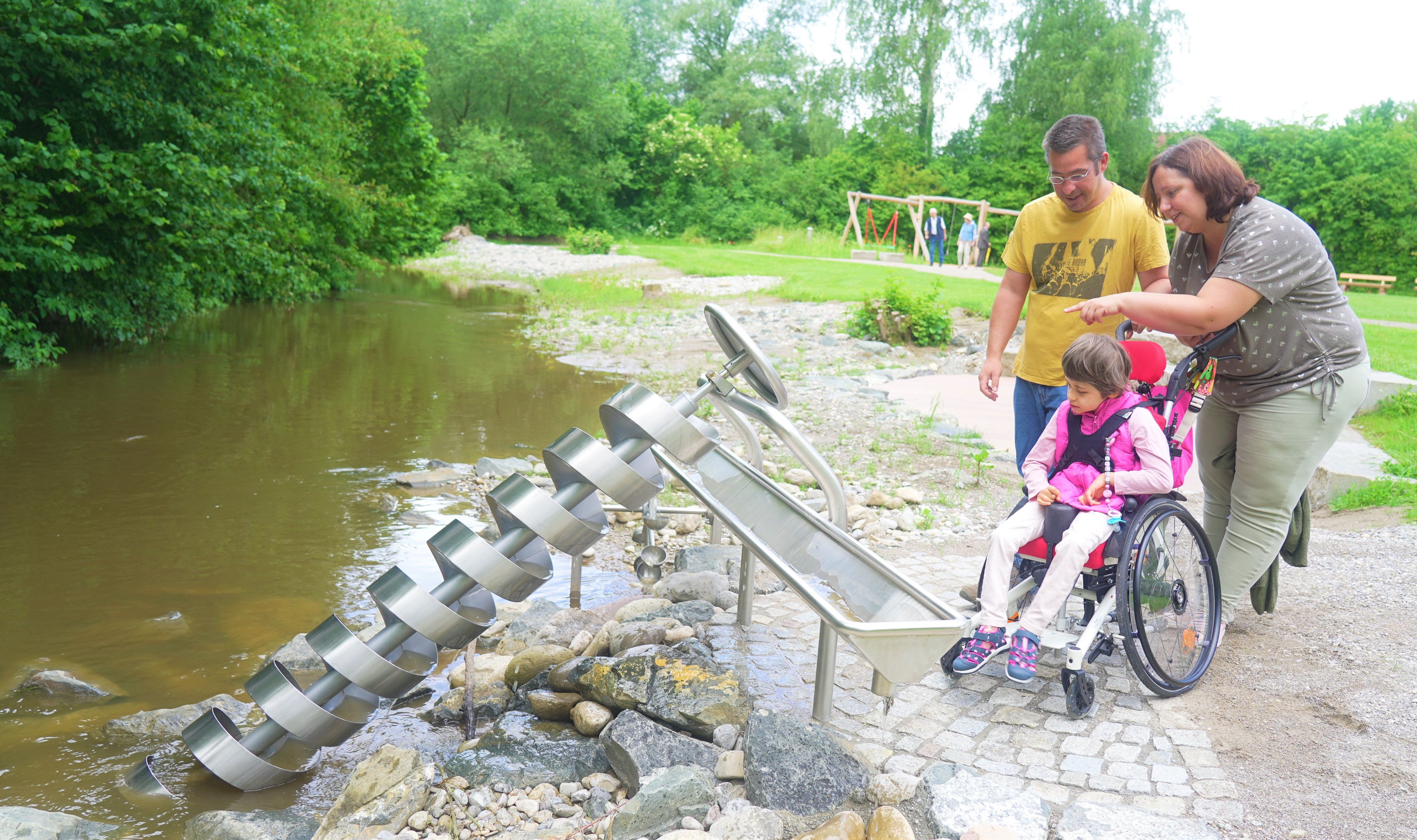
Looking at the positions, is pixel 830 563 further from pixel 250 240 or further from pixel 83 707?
pixel 250 240

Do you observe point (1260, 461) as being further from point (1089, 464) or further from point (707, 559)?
point (707, 559)

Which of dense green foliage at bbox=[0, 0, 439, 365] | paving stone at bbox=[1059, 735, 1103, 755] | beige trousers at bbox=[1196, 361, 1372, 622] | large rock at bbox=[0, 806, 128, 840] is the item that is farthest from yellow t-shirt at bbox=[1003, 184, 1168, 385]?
dense green foliage at bbox=[0, 0, 439, 365]

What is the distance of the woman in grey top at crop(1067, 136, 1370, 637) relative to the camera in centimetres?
333

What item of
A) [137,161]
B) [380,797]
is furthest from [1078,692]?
[137,161]

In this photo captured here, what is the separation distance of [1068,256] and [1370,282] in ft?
96.1

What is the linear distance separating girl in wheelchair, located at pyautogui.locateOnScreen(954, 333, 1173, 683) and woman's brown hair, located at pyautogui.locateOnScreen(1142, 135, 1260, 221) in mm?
573

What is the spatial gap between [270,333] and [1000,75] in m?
30.1

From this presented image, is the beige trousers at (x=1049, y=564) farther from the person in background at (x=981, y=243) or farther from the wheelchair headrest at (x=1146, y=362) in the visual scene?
the person in background at (x=981, y=243)

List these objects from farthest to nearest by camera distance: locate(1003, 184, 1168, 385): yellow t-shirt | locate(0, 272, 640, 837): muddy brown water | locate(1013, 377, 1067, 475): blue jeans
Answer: locate(1013, 377, 1067, 475): blue jeans < locate(1003, 184, 1168, 385): yellow t-shirt < locate(0, 272, 640, 837): muddy brown water

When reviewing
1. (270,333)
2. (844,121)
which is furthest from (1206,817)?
(844,121)

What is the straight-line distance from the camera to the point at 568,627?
4.50 meters

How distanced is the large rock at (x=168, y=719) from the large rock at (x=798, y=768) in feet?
6.95

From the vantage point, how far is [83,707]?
411cm

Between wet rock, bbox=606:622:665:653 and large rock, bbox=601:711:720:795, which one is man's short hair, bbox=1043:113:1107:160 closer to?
wet rock, bbox=606:622:665:653
